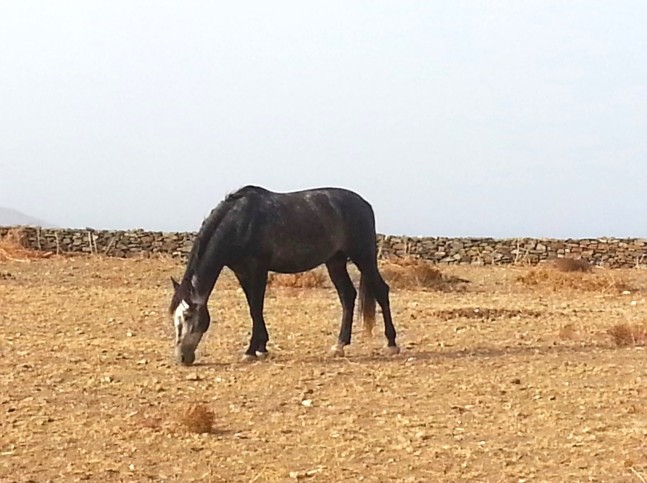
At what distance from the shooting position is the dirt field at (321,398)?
6695 mm

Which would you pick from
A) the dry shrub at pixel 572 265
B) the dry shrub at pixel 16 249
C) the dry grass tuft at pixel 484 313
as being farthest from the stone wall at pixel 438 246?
the dry grass tuft at pixel 484 313

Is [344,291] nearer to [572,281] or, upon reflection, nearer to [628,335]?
[628,335]

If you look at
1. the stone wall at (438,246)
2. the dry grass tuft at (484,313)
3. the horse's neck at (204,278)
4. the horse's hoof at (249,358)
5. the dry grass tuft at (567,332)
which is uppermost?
the stone wall at (438,246)

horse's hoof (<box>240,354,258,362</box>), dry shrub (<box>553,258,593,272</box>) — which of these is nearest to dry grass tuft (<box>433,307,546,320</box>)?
horse's hoof (<box>240,354,258,362</box>)

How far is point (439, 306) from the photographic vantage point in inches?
652

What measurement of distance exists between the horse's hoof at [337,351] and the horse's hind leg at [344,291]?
0.25 m

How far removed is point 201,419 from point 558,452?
254 cm

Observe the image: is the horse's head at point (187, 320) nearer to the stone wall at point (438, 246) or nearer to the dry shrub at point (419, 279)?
the dry shrub at point (419, 279)

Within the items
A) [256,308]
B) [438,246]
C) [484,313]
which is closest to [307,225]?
[256,308]

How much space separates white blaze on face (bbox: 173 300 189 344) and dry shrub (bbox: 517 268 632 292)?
38.5 feet

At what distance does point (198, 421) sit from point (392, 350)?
4.44 metres

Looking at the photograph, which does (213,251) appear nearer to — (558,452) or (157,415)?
(157,415)

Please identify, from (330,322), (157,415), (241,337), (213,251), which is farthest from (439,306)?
(157,415)

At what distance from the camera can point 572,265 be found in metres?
26.1
